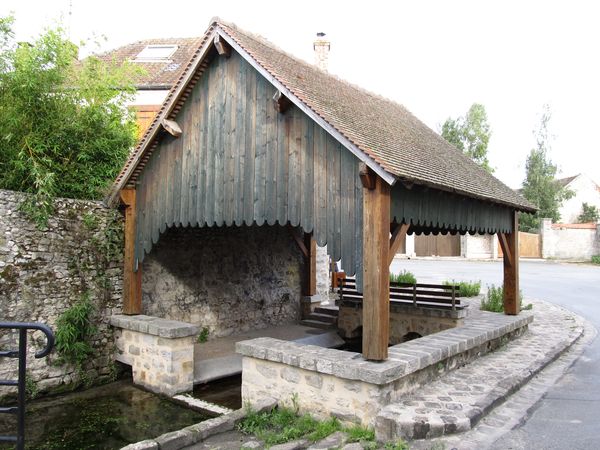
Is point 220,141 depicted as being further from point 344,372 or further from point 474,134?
point 474,134

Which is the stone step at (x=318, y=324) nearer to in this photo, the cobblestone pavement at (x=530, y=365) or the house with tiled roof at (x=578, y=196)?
the cobblestone pavement at (x=530, y=365)

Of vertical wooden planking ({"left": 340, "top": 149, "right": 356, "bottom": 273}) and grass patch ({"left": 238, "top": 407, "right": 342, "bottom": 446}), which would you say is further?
vertical wooden planking ({"left": 340, "top": 149, "right": 356, "bottom": 273})

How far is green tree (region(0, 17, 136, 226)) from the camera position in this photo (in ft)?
24.1

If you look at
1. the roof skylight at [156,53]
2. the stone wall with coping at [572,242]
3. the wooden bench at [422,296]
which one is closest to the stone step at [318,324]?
the wooden bench at [422,296]

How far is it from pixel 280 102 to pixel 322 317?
266 inches

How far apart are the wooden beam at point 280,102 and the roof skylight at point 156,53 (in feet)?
35.5

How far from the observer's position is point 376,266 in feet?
16.9

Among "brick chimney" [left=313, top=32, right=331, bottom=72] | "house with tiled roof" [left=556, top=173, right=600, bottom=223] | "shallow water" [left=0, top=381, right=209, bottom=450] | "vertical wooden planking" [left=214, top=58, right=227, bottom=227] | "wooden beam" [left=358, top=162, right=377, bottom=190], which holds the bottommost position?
"shallow water" [left=0, top=381, right=209, bottom=450]

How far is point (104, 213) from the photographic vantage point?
8.06 meters

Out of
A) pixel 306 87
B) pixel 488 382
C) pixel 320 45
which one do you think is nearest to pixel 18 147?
pixel 306 87

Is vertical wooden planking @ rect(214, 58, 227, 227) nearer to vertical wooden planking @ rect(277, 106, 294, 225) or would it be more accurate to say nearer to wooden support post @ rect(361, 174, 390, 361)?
vertical wooden planking @ rect(277, 106, 294, 225)

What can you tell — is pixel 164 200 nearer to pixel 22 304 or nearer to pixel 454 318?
pixel 22 304

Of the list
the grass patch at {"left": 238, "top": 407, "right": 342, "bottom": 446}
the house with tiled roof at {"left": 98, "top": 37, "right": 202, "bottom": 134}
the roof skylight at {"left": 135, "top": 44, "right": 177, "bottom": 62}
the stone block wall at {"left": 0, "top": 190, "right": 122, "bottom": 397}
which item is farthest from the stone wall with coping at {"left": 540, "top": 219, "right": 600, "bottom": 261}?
the grass patch at {"left": 238, "top": 407, "right": 342, "bottom": 446}

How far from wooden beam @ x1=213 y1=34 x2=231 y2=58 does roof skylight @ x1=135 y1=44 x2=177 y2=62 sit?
382 inches
